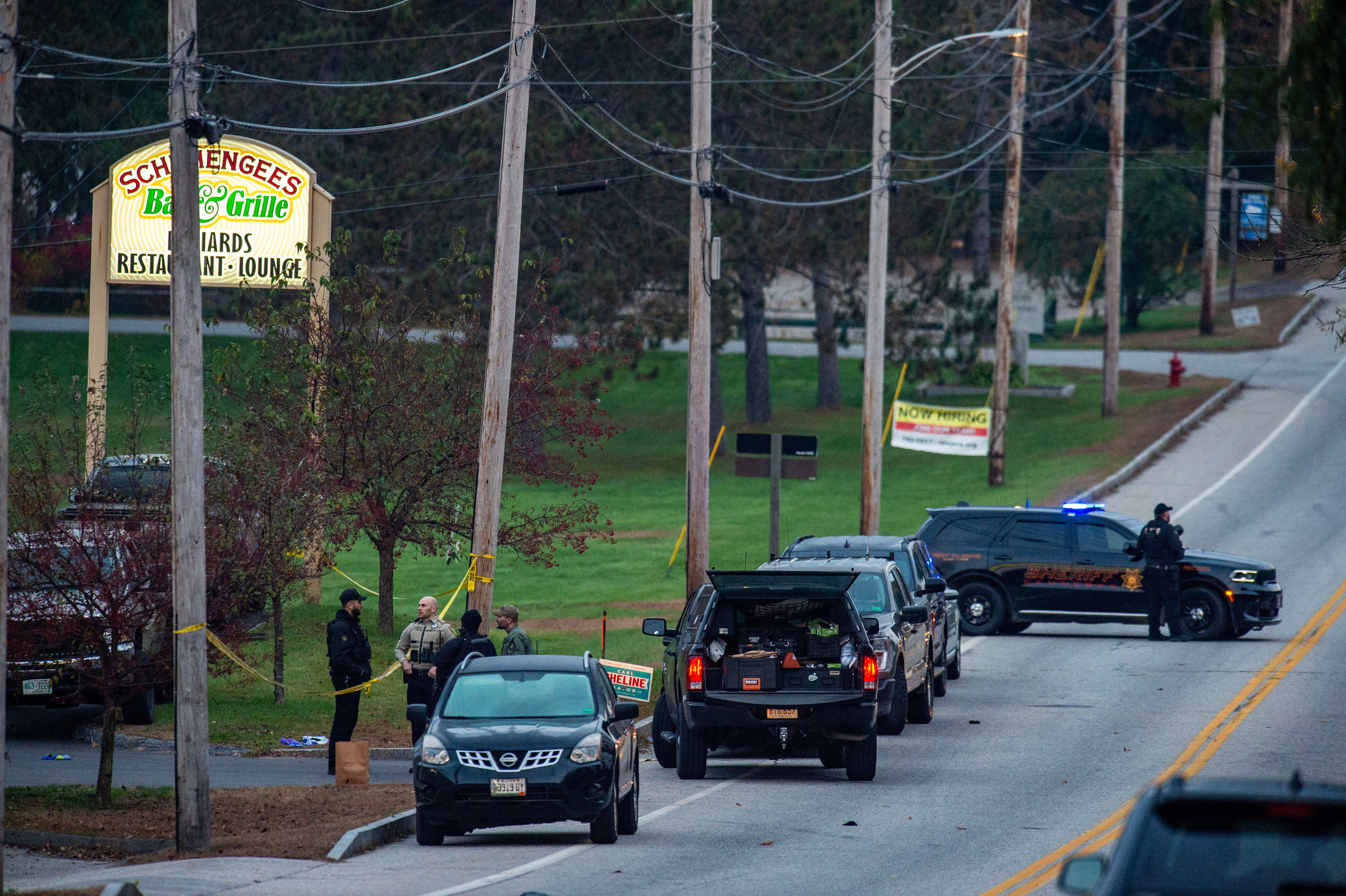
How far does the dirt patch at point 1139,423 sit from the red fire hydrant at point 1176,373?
0.32 metres

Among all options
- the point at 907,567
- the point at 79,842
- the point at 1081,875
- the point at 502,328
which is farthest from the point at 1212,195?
the point at 1081,875

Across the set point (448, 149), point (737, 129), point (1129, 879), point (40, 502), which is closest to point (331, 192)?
point (448, 149)

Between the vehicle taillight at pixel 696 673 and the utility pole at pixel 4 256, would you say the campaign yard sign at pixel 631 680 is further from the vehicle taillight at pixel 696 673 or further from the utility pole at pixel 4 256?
the utility pole at pixel 4 256

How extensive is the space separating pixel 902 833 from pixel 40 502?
8164 mm

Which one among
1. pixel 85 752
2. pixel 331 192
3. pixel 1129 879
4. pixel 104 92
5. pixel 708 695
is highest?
pixel 104 92

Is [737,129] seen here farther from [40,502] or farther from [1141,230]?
[40,502]

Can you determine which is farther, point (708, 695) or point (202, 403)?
point (708, 695)

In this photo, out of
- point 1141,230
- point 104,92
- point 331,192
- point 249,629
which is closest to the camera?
point 249,629

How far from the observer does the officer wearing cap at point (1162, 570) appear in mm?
25578

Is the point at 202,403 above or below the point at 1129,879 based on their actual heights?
above

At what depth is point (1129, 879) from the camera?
660 centimetres

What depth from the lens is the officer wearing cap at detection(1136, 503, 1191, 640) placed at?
25.6m

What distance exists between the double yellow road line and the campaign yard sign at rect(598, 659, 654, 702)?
5.79 metres

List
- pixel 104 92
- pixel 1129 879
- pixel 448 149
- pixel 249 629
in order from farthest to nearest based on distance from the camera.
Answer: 1. pixel 104 92
2. pixel 448 149
3. pixel 249 629
4. pixel 1129 879
